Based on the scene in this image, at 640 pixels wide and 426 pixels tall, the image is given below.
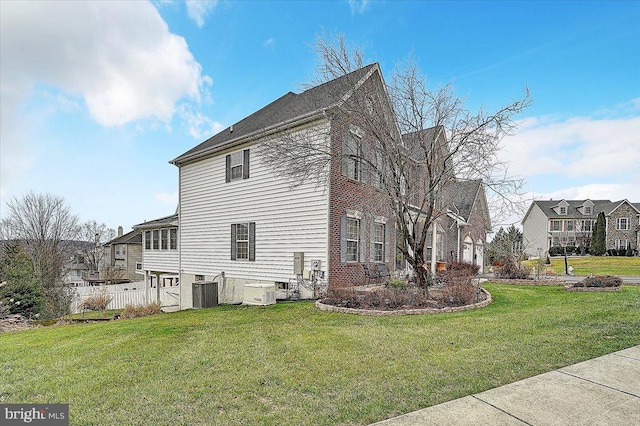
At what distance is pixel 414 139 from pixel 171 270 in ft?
47.4

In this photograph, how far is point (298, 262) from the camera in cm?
1256

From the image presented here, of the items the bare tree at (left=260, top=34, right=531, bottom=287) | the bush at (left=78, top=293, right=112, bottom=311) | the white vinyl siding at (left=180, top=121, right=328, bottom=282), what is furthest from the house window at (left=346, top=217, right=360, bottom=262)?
the bush at (left=78, top=293, right=112, bottom=311)

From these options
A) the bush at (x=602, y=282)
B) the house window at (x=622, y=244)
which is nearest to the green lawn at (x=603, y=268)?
the bush at (x=602, y=282)

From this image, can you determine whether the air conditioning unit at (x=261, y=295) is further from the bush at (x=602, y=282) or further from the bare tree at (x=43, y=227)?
the bare tree at (x=43, y=227)

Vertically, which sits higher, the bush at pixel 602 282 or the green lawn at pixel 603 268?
the bush at pixel 602 282

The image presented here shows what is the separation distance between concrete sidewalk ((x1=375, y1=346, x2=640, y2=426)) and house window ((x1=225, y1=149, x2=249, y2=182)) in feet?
41.1

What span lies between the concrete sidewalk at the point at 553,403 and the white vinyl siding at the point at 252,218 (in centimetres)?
824

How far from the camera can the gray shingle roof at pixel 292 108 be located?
36.8ft

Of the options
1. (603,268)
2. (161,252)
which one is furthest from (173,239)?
(603,268)

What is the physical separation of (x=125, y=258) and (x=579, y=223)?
60.7 m

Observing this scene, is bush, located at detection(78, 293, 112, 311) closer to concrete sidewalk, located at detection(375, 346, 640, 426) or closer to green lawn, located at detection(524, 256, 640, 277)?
concrete sidewalk, located at detection(375, 346, 640, 426)

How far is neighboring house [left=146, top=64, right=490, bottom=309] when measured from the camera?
39.4 feet

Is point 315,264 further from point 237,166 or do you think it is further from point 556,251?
point 556,251

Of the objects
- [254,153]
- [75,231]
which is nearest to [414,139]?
[254,153]
